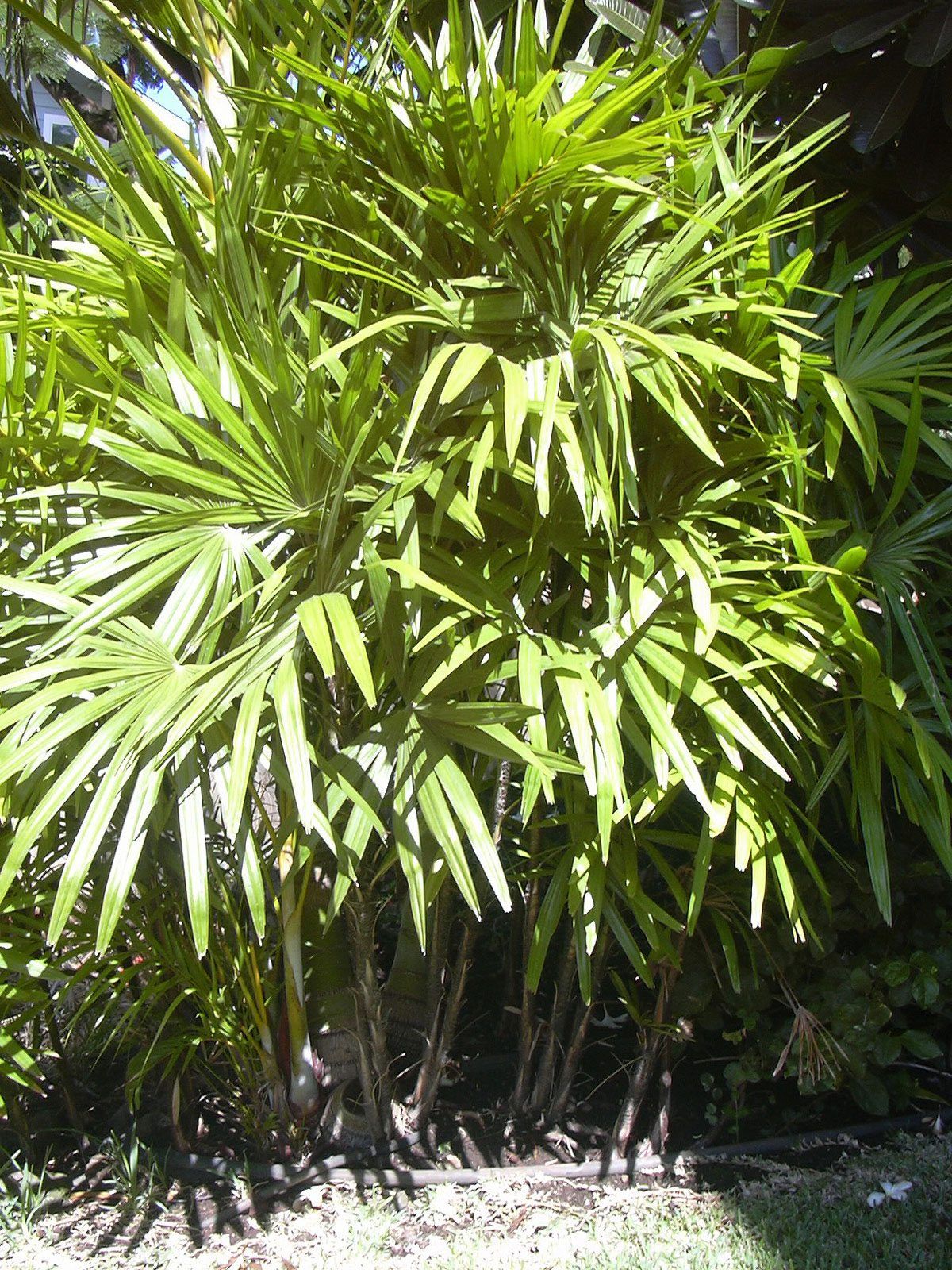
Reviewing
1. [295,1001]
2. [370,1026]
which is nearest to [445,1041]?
[370,1026]

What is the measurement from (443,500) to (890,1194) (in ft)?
4.27

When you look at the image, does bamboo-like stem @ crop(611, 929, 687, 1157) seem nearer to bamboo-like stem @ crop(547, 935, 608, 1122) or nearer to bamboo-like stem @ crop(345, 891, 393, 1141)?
bamboo-like stem @ crop(547, 935, 608, 1122)

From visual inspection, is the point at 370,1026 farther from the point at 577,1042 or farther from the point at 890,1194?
the point at 890,1194

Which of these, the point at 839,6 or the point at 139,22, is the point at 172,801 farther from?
the point at 839,6

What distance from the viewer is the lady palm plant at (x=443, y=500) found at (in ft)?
4.24

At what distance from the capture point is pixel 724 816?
1354 mm

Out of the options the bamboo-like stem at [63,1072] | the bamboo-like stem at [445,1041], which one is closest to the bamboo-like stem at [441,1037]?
the bamboo-like stem at [445,1041]

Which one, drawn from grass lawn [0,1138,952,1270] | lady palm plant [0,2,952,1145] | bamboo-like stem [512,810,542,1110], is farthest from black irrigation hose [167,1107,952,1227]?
lady palm plant [0,2,952,1145]

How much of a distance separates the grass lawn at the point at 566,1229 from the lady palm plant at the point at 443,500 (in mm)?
407

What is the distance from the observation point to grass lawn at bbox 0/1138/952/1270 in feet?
4.88

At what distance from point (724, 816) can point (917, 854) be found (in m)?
0.81

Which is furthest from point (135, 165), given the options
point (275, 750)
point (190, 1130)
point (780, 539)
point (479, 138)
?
point (190, 1130)

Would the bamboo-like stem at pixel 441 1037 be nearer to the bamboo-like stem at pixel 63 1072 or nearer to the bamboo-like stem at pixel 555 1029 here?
the bamboo-like stem at pixel 555 1029

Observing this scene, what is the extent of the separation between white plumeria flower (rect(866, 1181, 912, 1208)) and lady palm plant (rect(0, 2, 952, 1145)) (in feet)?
1.53
